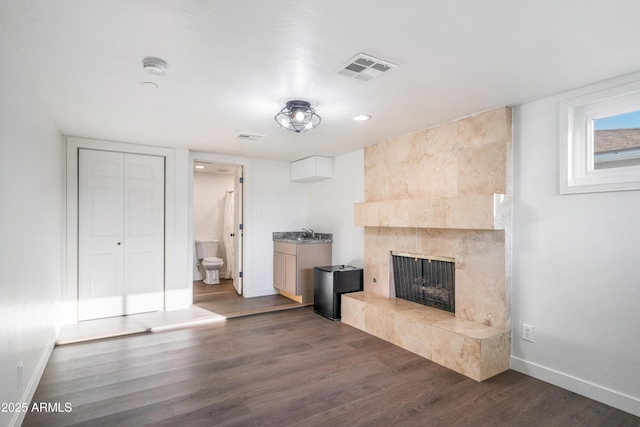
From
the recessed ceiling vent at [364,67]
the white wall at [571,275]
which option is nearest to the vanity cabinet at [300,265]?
the white wall at [571,275]

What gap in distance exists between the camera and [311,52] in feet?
6.64

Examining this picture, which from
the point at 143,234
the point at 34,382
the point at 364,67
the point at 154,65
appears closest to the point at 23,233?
the point at 34,382

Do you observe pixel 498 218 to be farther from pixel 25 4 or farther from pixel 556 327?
pixel 25 4

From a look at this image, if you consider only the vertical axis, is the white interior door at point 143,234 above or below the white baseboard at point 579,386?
above

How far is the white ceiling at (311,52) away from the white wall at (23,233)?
0.77ft

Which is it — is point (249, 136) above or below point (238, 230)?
above

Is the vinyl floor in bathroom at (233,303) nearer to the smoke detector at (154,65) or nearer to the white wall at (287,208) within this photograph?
the white wall at (287,208)

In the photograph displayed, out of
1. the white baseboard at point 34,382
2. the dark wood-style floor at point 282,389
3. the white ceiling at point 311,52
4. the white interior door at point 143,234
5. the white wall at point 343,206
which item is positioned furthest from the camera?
the white wall at point 343,206

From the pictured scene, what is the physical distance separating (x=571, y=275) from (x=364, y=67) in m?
2.24

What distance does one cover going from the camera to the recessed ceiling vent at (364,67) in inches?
82.8

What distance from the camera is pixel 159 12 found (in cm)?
163

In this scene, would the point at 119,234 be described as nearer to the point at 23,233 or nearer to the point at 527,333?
the point at 23,233

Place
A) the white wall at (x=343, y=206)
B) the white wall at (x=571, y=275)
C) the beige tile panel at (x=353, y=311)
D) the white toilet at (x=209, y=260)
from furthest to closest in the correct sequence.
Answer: the white toilet at (x=209, y=260) < the white wall at (x=343, y=206) < the beige tile panel at (x=353, y=311) < the white wall at (x=571, y=275)

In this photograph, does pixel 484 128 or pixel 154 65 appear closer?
pixel 154 65
